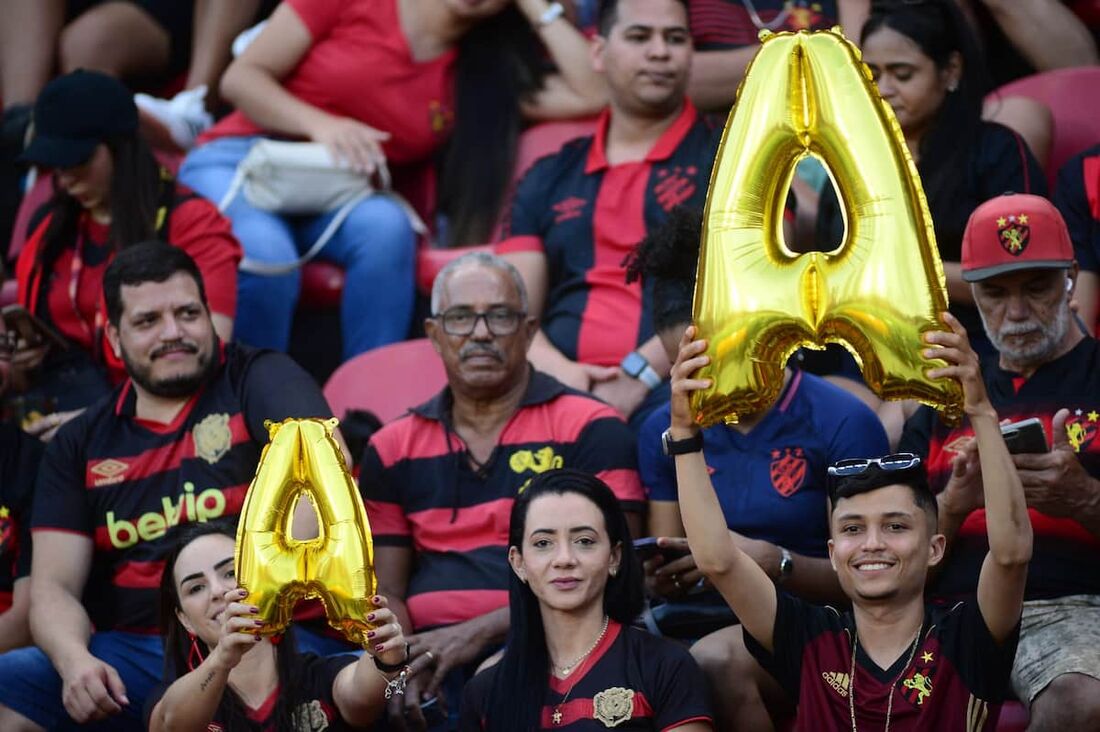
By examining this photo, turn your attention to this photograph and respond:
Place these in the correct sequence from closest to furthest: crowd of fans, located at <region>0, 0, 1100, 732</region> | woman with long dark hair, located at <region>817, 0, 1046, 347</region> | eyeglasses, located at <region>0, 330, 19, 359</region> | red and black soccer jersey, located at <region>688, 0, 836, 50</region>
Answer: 1. crowd of fans, located at <region>0, 0, 1100, 732</region>
2. woman with long dark hair, located at <region>817, 0, 1046, 347</region>
3. eyeglasses, located at <region>0, 330, 19, 359</region>
4. red and black soccer jersey, located at <region>688, 0, 836, 50</region>

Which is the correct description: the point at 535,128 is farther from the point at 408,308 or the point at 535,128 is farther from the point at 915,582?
the point at 915,582

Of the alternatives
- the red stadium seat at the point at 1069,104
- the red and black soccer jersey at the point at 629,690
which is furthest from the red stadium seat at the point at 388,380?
the red stadium seat at the point at 1069,104

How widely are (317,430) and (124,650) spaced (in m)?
1.25

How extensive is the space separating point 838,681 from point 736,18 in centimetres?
279

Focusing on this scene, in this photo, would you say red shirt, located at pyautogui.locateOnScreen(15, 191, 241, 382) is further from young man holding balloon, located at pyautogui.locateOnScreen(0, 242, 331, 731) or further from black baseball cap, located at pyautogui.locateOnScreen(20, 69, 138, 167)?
young man holding balloon, located at pyautogui.locateOnScreen(0, 242, 331, 731)

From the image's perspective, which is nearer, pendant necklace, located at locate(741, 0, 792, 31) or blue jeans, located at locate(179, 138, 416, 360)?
blue jeans, located at locate(179, 138, 416, 360)

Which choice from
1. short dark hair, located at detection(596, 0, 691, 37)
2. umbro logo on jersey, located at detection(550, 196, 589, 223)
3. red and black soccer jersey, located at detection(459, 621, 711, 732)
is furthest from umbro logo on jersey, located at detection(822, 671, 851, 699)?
short dark hair, located at detection(596, 0, 691, 37)

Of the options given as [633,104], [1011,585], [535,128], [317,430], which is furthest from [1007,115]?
[317,430]

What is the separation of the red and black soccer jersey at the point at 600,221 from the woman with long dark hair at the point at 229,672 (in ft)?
4.37

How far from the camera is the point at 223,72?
6.23 m

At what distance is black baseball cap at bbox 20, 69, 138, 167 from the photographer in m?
4.87

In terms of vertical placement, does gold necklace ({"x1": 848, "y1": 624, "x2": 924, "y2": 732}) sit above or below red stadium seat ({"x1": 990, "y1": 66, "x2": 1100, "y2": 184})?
below

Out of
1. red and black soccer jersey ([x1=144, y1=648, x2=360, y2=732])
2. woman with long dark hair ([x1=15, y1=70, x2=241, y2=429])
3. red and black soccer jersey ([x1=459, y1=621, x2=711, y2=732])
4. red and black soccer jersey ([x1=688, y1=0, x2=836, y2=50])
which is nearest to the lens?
red and black soccer jersey ([x1=459, y1=621, x2=711, y2=732])

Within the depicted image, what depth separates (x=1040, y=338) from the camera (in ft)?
12.1
